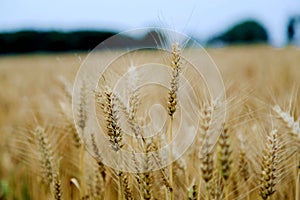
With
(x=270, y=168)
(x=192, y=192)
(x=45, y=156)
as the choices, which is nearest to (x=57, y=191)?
(x=45, y=156)

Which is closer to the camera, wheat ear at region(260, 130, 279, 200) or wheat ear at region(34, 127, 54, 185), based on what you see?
wheat ear at region(260, 130, 279, 200)

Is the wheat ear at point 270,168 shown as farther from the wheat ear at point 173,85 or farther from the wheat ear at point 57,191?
the wheat ear at point 57,191

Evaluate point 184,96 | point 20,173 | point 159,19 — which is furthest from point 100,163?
point 20,173

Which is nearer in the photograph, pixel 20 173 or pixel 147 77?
pixel 147 77

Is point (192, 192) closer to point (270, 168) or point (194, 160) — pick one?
point (270, 168)

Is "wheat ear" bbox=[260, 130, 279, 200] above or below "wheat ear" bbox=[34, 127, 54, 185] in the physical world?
below

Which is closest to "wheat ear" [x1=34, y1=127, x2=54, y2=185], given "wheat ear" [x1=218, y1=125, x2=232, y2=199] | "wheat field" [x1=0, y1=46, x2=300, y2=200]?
"wheat field" [x1=0, y1=46, x2=300, y2=200]

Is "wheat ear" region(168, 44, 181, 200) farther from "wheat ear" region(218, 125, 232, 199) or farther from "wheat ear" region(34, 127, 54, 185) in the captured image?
"wheat ear" region(34, 127, 54, 185)

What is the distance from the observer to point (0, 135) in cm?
206

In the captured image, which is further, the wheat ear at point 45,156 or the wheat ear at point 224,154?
the wheat ear at point 45,156

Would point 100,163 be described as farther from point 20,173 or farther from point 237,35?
point 237,35

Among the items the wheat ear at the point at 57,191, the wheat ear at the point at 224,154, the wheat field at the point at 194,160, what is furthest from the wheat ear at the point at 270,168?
the wheat ear at the point at 57,191

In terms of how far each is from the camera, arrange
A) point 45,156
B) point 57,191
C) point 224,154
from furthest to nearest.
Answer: point 45,156, point 57,191, point 224,154

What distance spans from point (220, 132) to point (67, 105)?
23.1 inches
